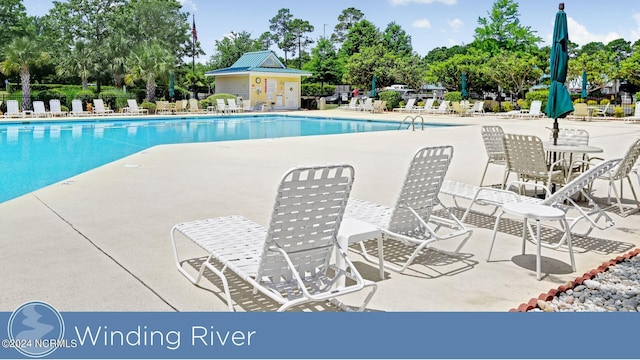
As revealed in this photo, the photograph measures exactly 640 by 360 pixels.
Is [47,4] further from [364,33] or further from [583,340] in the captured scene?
[583,340]

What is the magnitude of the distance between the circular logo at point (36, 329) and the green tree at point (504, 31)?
47.9 meters

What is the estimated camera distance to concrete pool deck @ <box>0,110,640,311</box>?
3.62m

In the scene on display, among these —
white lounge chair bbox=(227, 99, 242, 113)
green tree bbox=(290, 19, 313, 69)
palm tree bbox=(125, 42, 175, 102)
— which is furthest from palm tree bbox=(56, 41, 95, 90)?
green tree bbox=(290, 19, 313, 69)

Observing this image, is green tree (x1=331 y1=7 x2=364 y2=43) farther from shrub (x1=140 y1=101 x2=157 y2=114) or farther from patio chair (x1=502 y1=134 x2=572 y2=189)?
patio chair (x1=502 y1=134 x2=572 y2=189)

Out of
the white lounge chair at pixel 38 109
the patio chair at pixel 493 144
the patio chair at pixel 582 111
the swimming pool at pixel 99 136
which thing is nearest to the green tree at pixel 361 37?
the swimming pool at pixel 99 136

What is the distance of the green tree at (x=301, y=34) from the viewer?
52.8 m

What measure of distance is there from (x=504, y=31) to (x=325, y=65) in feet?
52.6

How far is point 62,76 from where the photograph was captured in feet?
123

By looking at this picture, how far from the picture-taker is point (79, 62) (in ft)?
109

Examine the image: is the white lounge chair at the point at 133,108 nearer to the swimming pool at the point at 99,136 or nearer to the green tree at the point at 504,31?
the swimming pool at the point at 99,136

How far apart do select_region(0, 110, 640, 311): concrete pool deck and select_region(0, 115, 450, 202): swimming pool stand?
8.51ft

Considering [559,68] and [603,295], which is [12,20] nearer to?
[559,68]

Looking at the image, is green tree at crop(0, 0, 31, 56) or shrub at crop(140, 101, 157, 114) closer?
shrub at crop(140, 101, 157, 114)

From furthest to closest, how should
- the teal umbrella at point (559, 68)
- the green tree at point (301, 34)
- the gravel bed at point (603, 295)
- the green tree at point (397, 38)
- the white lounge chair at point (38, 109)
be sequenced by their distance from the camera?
the green tree at point (301, 34) < the green tree at point (397, 38) < the white lounge chair at point (38, 109) < the teal umbrella at point (559, 68) < the gravel bed at point (603, 295)
